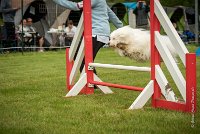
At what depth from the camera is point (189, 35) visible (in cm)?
2495

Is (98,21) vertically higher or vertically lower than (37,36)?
higher

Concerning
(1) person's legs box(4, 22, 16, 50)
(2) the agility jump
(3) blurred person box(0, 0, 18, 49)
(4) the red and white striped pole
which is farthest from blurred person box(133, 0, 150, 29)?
(2) the agility jump

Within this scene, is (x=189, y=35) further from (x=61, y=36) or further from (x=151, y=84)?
(x=151, y=84)

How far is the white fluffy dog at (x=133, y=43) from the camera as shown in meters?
6.01

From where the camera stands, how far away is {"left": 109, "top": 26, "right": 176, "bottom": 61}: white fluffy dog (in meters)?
6.01

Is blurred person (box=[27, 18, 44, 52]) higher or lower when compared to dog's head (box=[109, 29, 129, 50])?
lower

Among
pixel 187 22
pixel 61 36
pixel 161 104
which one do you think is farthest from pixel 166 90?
pixel 187 22

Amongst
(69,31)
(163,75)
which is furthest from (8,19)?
(163,75)

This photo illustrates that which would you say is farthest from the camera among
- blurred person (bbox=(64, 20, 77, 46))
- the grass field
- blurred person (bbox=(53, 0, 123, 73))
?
blurred person (bbox=(64, 20, 77, 46))

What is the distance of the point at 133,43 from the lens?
20.0ft

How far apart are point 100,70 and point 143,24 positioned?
10127 mm

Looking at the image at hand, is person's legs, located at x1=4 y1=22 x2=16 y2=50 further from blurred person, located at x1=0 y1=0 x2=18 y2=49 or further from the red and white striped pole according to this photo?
the red and white striped pole

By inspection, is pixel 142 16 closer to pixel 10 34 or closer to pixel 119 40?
pixel 10 34

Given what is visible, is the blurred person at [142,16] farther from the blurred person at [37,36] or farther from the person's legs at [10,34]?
→ the person's legs at [10,34]
